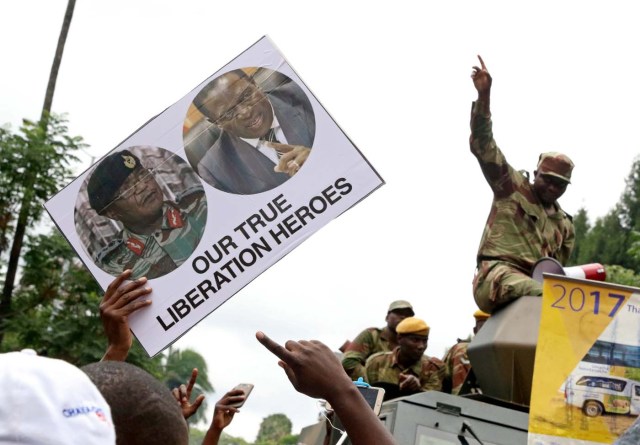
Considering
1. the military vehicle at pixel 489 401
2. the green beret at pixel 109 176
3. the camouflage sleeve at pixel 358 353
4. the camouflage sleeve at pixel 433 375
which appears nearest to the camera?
the green beret at pixel 109 176

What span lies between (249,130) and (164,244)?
59 cm

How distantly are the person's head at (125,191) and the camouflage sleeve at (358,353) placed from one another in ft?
11.8

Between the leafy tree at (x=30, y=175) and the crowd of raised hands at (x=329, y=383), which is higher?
the leafy tree at (x=30, y=175)

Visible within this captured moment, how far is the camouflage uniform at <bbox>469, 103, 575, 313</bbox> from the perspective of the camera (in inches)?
242

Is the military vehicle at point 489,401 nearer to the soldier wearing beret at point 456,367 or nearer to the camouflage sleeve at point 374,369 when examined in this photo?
the soldier wearing beret at point 456,367

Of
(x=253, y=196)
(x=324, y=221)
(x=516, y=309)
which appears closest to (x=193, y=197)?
(x=253, y=196)

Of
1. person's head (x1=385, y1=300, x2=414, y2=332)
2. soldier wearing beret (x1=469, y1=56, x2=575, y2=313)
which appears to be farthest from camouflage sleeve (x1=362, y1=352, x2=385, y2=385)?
soldier wearing beret (x1=469, y1=56, x2=575, y2=313)

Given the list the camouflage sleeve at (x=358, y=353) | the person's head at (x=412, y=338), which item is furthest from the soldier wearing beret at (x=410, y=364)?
the camouflage sleeve at (x=358, y=353)

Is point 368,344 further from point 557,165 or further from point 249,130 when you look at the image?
point 249,130

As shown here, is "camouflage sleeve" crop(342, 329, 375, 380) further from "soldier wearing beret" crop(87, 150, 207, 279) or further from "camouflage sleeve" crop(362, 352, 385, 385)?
"soldier wearing beret" crop(87, 150, 207, 279)

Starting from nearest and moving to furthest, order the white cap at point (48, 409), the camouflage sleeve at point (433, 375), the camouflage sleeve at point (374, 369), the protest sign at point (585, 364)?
the white cap at point (48, 409) < the protest sign at point (585, 364) < the camouflage sleeve at point (433, 375) < the camouflage sleeve at point (374, 369)

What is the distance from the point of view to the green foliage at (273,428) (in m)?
35.0

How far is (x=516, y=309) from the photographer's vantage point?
19.0 feet

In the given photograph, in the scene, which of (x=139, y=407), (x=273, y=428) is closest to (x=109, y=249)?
(x=139, y=407)
